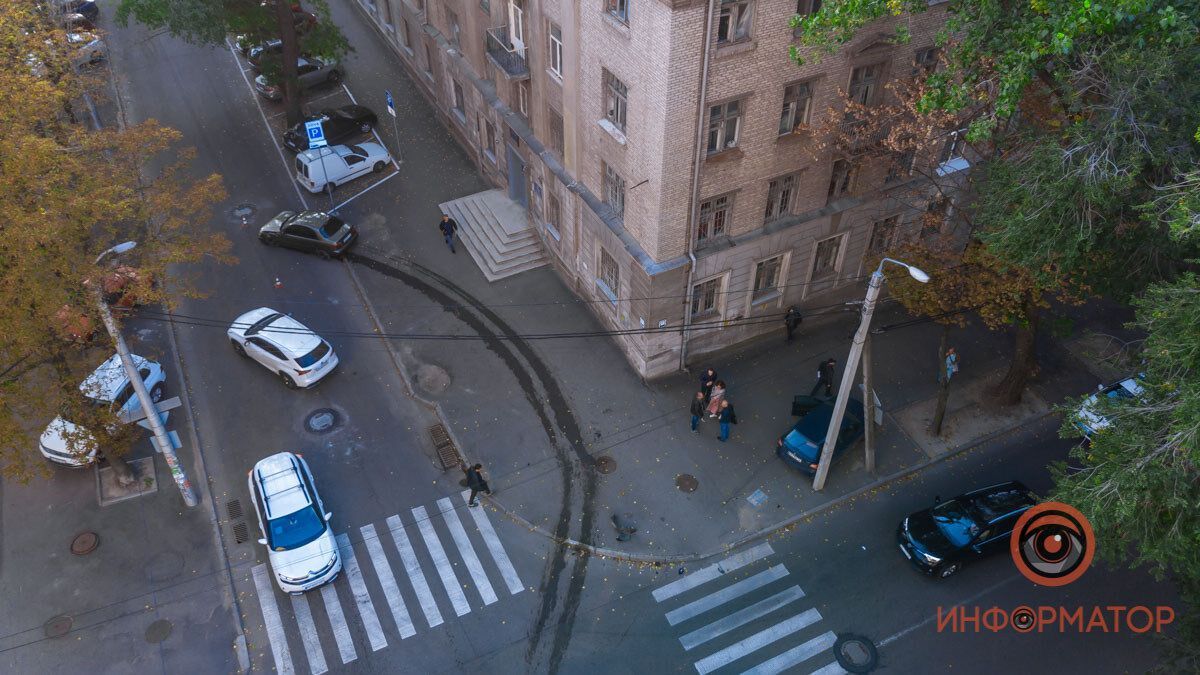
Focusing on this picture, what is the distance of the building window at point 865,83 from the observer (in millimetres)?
24328

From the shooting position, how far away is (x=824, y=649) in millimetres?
20844

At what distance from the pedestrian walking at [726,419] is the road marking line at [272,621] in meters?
13.7

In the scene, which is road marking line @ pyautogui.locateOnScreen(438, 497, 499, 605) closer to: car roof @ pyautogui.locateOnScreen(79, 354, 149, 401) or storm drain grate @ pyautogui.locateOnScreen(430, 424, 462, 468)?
storm drain grate @ pyautogui.locateOnScreen(430, 424, 462, 468)

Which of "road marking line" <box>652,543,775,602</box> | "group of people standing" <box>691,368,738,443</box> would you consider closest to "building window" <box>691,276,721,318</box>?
"group of people standing" <box>691,368,738,443</box>

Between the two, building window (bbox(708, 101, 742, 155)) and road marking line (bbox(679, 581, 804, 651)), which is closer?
road marking line (bbox(679, 581, 804, 651))

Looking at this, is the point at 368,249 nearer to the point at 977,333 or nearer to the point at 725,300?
the point at 725,300

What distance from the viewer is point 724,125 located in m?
23.1

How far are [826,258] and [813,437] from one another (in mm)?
7861

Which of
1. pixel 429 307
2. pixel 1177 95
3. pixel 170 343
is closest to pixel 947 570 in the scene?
pixel 1177 95

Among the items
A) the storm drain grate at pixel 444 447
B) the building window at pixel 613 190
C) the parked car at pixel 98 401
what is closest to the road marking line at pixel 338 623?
the storm drain grate at pixel 444 447

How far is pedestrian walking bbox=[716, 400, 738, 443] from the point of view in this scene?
990 inches

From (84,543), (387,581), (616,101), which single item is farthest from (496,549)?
(616,101)

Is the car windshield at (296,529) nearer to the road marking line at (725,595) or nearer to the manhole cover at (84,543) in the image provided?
the manhole cover at (84,543)

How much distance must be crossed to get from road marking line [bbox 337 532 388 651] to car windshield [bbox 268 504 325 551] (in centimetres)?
112
